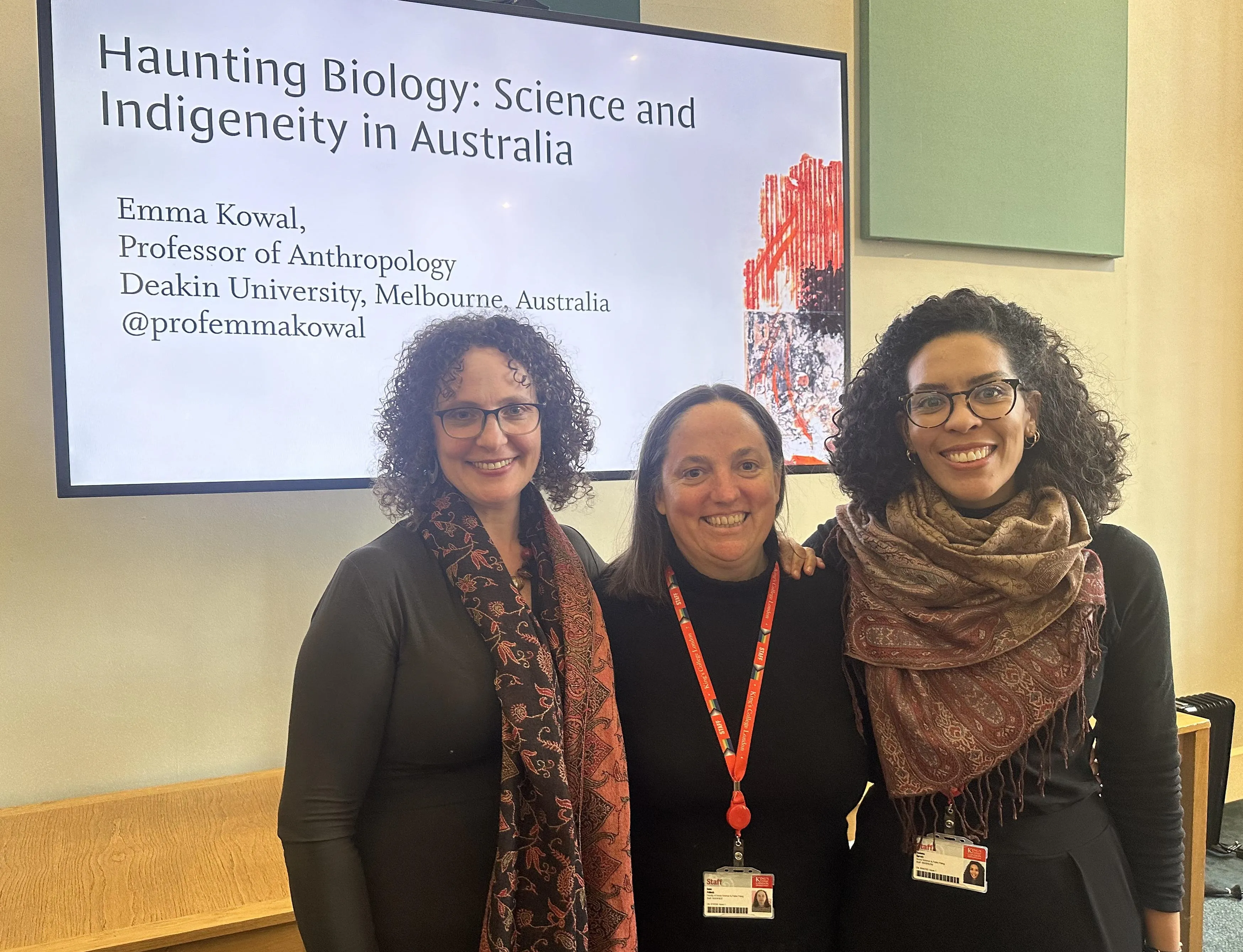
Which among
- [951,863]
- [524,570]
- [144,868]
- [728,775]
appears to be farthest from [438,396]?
[144,868]

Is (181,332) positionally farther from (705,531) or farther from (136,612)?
(705,531)

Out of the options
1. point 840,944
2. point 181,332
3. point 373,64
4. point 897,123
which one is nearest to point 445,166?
point 373,64

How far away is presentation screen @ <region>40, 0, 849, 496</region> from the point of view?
7.07 ft

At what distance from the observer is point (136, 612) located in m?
2.36

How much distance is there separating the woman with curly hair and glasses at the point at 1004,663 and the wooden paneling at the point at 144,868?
1135 mm

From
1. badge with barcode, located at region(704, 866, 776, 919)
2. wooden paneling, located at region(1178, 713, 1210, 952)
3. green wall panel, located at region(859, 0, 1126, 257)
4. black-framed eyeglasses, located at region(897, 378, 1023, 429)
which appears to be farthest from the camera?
green wall panel, located at region(859, 0, 1126, 257)

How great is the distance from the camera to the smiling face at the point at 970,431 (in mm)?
1514

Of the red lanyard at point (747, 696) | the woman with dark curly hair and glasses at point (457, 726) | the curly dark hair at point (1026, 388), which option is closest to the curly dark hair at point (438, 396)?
the woman with dark curly hair and glasses at point (457, 726)

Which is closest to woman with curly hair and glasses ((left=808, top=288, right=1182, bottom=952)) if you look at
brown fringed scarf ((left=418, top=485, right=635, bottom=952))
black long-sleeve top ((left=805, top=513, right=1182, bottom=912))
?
black long-sleeve top ((left=805, top=513, right=1182, bottom=912))

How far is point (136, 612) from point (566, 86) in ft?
5.78

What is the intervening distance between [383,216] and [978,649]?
1734 mm

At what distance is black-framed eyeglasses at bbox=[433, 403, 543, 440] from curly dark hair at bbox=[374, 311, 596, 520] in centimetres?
3

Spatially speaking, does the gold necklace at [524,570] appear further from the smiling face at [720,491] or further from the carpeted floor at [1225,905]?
the carpeted floor at [1225,905]

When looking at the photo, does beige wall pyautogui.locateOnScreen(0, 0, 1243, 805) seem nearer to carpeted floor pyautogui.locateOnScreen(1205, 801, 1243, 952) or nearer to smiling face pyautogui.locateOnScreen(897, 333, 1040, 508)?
smiling face pyautogui.locateOnScreen(897, 333, 1040, 508)
